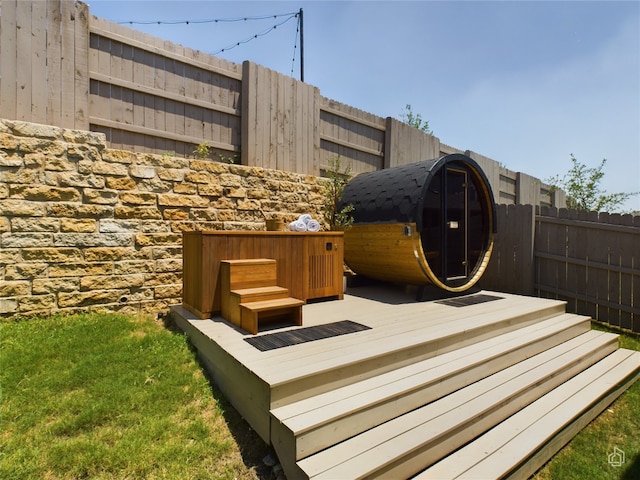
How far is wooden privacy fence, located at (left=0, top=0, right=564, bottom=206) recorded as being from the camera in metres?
3.61

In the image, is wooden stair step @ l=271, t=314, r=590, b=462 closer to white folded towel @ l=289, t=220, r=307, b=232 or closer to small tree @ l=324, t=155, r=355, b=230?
white folded towel @ l=289, t=220, r=307, b=232

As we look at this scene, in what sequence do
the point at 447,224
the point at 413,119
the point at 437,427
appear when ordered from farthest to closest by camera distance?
the point at 413,119, the point at 447,224, the point at 437,427

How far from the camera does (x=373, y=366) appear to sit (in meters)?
2.53

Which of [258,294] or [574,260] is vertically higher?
[574,260]

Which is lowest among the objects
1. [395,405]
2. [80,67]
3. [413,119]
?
[395,405]

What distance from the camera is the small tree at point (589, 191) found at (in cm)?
1170

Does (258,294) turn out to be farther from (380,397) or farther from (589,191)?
(589,191)

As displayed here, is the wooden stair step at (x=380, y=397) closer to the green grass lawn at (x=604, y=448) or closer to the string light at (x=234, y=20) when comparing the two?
the green grass lawn at (x=604, y=448)

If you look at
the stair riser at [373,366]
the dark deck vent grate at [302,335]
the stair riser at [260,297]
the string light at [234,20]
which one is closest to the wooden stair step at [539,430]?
Result: the stair riser at [373,366]

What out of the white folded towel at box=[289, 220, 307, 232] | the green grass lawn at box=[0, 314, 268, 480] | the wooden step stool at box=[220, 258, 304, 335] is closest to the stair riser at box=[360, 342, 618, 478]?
the green grass lawn at box=[0, 314, 268, 480]

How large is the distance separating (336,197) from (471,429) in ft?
15.0

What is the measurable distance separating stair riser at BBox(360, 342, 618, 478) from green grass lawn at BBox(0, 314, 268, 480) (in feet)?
2.88

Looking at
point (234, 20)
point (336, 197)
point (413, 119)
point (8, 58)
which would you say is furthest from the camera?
point (413, 119)

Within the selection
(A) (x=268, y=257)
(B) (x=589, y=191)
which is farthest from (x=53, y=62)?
(B) (x=589, y=191)
